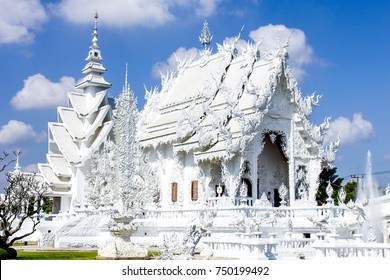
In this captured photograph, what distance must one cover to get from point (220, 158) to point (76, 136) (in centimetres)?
1533

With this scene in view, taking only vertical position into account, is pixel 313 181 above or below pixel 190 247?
above

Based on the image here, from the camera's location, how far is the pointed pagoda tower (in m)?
35.9

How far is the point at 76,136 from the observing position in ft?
121

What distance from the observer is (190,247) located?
12.5 meters

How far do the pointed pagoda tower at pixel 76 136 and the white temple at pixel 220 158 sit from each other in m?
4.53

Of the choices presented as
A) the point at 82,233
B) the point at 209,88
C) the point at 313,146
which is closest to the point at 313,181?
the point at 313,146

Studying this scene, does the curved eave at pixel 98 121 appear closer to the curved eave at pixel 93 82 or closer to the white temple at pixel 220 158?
the curved eave at pixel 93 82

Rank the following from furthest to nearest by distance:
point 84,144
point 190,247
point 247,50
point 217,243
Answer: point 84,144 → point 247,50 → point 217,243 → point 190,247

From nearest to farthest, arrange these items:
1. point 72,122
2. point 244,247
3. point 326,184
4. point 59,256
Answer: point 244,247 < point 59,256 < point 326,184 < point 72,122

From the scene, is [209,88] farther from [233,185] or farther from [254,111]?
[233,185]

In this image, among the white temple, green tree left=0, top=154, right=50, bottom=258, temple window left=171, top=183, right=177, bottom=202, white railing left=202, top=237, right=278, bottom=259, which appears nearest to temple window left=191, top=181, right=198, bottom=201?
the white temple

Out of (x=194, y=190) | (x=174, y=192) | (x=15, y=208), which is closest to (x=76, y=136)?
(x=174, y=192)

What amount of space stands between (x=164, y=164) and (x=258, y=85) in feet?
20.6

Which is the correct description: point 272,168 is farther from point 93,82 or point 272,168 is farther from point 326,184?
point 93,82
